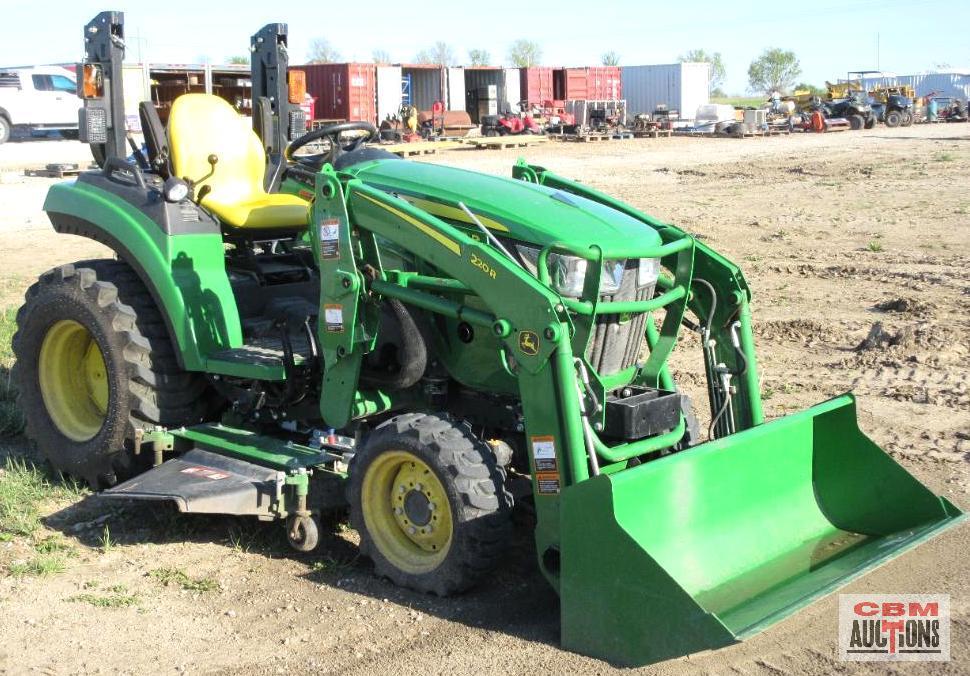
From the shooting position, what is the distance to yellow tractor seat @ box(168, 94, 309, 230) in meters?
5.84

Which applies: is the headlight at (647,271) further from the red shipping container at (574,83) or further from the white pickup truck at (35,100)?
the red shipping container at (574,83)

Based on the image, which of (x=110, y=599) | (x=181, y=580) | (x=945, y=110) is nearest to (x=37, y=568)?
(x=110, y=599)

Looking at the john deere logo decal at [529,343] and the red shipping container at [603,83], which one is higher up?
the red shipping container at [603,83]

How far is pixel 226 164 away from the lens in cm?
601

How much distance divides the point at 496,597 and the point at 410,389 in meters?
1.01

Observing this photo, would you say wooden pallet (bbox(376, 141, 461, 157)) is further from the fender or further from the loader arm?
the loader arm

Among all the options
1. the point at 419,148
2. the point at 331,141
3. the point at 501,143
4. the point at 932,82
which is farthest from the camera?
the point at 932,82

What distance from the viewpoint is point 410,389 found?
16.6 feet

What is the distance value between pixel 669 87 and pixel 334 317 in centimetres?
4308

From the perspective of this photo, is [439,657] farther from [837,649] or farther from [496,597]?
[837,649]

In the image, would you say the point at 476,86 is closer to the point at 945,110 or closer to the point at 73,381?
the point at 945,110

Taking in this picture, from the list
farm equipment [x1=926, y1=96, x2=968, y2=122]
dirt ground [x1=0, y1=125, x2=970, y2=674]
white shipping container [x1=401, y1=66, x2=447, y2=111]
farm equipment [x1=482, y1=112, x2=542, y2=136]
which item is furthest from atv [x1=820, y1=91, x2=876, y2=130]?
dirt ground [x1=0, y1=125, x2=970, y2=674]

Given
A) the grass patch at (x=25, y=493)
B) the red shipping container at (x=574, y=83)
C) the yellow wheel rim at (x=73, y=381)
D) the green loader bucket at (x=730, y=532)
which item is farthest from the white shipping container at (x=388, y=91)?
the green loader bucket at (x=730, y=532)

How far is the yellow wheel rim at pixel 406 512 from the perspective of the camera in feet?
14.8
